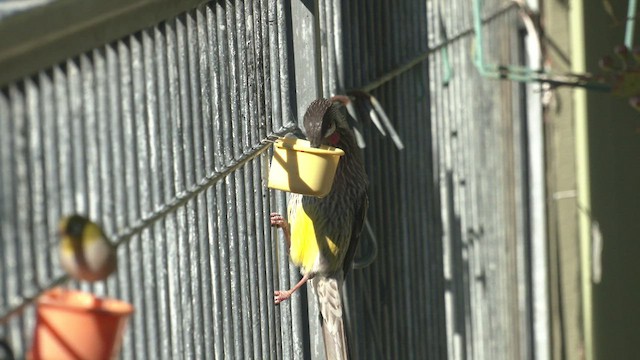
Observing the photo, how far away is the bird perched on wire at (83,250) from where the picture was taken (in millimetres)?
1800

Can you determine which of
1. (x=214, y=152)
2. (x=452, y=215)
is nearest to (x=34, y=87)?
(x=214, y=152)

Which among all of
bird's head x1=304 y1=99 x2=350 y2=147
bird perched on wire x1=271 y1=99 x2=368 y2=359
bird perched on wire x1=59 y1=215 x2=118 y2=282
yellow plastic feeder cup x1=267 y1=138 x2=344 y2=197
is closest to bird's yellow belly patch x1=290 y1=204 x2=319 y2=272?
bird perched on wire x1=271 y1=99 x2=368 y2=359

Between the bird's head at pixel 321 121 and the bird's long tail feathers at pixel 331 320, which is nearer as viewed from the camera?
the bird's head at pixel 321 121

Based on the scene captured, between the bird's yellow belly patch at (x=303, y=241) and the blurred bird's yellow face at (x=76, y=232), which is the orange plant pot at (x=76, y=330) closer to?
the blurred bird's yellow face at (x=76, y=232)

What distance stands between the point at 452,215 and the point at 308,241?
1.11 meters

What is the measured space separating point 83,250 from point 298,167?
119 centimetres

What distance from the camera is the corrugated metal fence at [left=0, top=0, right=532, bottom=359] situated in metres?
1.94

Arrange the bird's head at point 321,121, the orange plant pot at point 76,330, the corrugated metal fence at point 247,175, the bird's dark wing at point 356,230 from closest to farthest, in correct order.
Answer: the orange plant pot at point 76,330 < the corrugated metal fence at point 247,175 < the bird's head at point 321,121 < the bird's dark wing at point 356,230

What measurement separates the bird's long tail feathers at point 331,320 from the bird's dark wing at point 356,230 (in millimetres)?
162

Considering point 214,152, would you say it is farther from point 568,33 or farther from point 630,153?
point 630,153

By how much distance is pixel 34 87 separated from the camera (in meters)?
1.87

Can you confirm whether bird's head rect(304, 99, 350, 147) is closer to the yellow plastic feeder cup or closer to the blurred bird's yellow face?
the yellow plastic feeder cup

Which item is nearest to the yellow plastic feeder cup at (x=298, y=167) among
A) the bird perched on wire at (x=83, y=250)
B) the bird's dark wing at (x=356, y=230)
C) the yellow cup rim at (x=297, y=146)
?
the yellow cup rim at (x=297, y=146)

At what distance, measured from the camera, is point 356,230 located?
387cm
